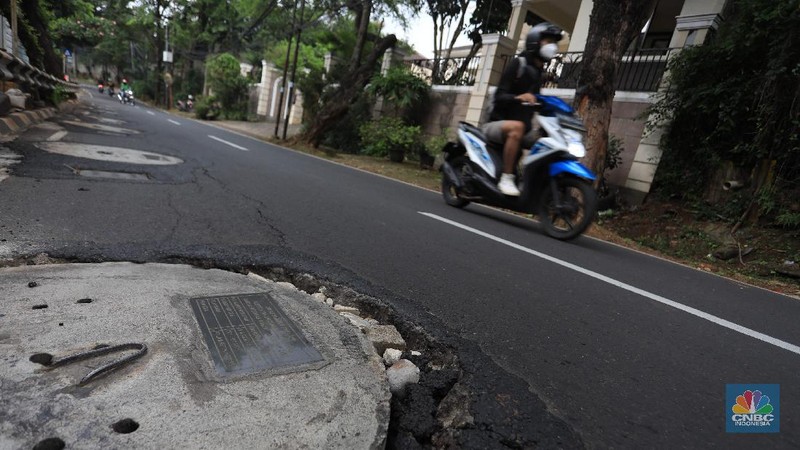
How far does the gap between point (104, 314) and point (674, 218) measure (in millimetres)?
8626

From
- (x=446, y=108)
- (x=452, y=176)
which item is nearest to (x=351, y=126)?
(x=446, y=108)

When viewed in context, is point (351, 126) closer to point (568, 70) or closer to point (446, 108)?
point (446, 108)

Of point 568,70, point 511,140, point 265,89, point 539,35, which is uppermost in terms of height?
point 568,70

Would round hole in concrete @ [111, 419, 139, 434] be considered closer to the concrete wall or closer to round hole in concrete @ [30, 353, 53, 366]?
round hole in concrete @ [30, 353, 53, 366]

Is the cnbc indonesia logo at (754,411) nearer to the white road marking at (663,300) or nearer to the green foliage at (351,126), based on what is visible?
the white road marking at (663,300)

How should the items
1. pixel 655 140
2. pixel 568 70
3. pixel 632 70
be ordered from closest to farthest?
pixel 655 140 < pixel 632 70 < pixel 568 70

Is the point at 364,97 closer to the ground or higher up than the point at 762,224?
higher up

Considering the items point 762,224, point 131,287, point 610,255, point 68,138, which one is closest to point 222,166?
point 68,138

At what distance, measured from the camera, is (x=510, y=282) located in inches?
123

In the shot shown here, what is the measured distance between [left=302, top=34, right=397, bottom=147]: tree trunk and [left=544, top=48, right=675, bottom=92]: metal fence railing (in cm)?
533

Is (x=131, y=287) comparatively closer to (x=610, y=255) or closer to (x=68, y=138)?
(x=610, y=255)

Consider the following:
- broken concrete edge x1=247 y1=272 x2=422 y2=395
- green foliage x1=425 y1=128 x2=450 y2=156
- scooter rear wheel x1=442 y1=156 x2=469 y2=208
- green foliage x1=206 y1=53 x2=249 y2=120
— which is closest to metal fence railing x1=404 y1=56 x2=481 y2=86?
green foliage x1=425 y1=128 x2=450 y2=156

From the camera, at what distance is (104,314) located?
171 cm

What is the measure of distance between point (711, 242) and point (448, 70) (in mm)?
10092
